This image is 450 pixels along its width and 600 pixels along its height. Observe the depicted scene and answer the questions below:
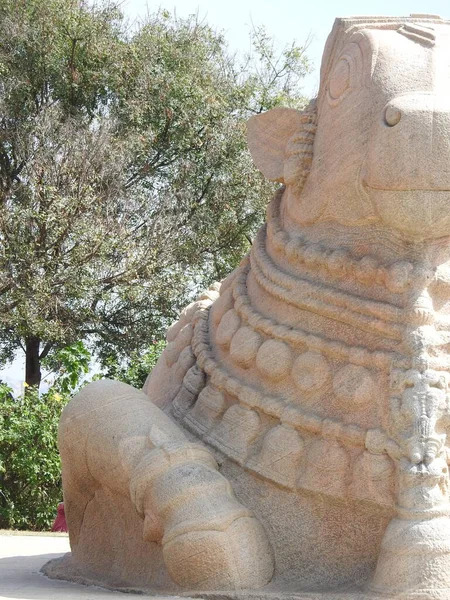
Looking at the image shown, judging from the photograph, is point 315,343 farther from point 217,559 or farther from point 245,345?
point 217,559

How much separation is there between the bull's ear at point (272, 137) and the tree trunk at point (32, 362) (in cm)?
1194

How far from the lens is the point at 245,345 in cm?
372

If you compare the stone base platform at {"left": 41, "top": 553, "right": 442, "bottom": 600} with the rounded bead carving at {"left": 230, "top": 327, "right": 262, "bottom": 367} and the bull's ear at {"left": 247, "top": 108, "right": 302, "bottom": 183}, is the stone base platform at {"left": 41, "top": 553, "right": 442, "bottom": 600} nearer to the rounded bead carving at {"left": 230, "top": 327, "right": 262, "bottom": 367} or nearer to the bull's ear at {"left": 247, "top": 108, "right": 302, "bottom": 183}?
the rounded bead carving at {"left": 230, "top": 327, "right": 262, "bottom": 367}

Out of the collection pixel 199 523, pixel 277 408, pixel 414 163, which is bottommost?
pixel 199 523

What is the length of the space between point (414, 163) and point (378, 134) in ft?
0.59

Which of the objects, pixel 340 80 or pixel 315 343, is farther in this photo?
pixel 340 80

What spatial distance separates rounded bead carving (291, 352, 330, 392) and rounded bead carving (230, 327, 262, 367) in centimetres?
22

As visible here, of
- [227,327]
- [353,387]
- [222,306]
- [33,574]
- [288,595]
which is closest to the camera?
[288,595]

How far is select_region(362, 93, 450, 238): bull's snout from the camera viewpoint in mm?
3410

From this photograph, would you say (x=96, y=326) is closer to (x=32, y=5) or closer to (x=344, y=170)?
(x=32, y=5)

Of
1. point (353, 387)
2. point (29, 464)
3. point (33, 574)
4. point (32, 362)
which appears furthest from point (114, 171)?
point (353, 387)

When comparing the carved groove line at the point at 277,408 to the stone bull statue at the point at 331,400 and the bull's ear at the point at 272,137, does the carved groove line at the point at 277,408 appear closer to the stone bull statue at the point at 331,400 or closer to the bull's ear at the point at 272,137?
the stone bull statue at the point at 331,400

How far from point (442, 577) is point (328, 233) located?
1.33 m

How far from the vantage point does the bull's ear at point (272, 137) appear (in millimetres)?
4098
